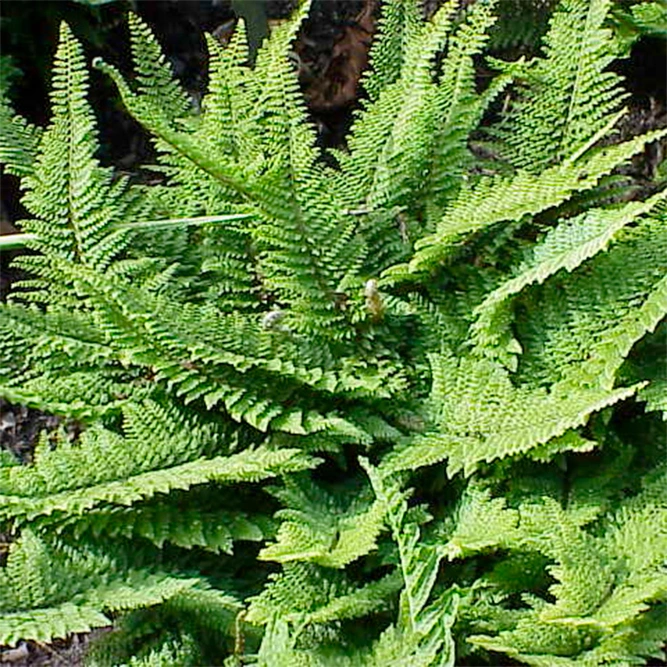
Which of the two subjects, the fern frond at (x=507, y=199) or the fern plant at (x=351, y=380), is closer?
the fern plant at (x=351, y=380)

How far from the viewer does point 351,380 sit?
2.06 meters

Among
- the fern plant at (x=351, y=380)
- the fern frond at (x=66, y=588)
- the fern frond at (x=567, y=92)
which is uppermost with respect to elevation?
the fern frond at (x=567, y=92)

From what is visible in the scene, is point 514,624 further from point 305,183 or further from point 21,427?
point 21,427

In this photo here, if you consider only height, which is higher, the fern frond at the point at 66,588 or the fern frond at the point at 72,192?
the fern frond at the point at 72,192

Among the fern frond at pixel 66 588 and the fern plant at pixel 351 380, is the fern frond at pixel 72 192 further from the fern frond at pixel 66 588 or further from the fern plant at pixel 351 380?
the fern frond at pixel 66 588

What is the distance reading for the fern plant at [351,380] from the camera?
1860 mm

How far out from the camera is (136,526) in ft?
6.52

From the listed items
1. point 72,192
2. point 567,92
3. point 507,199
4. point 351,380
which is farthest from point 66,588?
point 567,92

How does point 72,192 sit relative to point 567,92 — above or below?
below

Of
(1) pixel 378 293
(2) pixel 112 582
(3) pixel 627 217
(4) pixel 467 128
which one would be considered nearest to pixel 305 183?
(1) pixel 378 293

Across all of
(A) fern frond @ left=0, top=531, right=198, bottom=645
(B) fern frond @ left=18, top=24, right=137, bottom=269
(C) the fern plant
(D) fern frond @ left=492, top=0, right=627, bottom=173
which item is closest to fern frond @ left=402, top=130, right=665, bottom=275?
(C) the fern plant

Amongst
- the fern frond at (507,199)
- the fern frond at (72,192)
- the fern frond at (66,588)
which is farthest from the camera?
the fern frond at (72,192)

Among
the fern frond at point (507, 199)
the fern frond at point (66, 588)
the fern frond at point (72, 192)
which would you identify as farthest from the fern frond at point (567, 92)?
the fern frond at point (66, 588)

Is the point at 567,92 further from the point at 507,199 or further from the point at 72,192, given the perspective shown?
the point at 72,192
